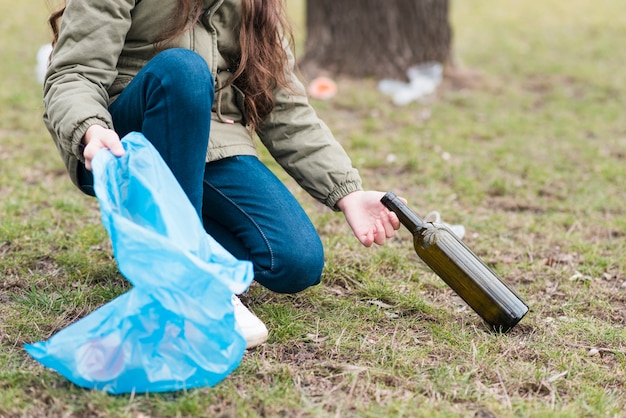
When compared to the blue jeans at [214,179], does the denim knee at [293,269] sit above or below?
below

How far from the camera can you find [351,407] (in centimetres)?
188

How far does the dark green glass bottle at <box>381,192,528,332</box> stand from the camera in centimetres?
230

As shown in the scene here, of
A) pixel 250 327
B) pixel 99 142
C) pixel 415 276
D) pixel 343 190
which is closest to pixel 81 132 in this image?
pixel 99 142

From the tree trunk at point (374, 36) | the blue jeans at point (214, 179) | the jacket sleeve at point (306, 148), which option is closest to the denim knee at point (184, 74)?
the blue jeans at point (214, 179)

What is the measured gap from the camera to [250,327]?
7.04ft

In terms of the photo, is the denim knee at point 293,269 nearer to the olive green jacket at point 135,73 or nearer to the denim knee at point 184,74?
the olive green jacket at point 135,73

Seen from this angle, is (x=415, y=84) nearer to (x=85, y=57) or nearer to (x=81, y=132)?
(x=85, y=57)

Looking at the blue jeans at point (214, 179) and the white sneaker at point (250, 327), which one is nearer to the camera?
the blue jeans at point (214, 179)

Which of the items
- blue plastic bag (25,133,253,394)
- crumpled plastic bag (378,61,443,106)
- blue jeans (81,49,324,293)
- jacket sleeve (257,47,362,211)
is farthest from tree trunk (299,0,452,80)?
blue plastic bag (25,133,253,394)

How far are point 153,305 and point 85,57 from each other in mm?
772

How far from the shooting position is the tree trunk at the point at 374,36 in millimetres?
5500

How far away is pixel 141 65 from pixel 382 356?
1.12 metres

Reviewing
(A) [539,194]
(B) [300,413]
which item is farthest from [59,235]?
(A) [539,194]

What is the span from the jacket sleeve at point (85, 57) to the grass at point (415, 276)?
667 millimetres
